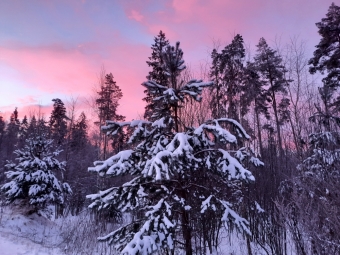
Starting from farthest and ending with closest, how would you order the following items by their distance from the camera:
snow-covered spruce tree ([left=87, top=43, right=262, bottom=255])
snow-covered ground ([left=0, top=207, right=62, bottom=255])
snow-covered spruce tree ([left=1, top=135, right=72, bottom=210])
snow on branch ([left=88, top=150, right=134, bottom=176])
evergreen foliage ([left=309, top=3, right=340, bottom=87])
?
evergreen foliage ([left=309, top=3, right=340, bottom=87]) → snow-covered spruce tree ([left=1, top=135, right=72, bottom=210]) → snow-covered ground ([left=0, top=207, right=62, bottom=255]) → snow on branch ([left=88, top=150, right=134, bottom=176]) → snow-covered spruce tree ([left=87, top=43, right=262, bottom=255])

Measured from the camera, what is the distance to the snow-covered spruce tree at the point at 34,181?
11656 mm

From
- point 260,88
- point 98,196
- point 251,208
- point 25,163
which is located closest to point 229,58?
point 260,88

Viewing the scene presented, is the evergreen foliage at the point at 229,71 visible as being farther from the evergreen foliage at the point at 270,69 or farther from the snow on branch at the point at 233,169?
the snow on branch at the point at 233,169

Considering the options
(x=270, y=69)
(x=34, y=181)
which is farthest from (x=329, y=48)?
(x=34, y=181)

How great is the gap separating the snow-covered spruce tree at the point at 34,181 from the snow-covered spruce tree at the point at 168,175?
8.09 metres

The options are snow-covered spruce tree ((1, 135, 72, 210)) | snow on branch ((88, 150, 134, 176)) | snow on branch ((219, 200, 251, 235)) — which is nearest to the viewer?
→ snow on branch ((219, 200, 251, 235))

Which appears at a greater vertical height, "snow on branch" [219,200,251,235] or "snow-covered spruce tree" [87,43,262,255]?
"snow-covered spruce tree" [87,43,262,255]

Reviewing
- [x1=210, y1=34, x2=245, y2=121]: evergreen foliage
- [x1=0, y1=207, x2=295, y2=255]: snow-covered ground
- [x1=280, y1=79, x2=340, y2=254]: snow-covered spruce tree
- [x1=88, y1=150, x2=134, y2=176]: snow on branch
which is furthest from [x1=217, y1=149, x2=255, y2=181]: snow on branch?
[x1=210, y1=34, x2=245, y2=121]: evergreen foliage

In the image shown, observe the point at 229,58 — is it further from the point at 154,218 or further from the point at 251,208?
the point at 154,218

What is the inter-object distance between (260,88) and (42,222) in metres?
22.5

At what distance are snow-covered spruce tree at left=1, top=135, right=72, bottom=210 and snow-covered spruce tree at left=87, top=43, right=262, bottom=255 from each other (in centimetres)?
809

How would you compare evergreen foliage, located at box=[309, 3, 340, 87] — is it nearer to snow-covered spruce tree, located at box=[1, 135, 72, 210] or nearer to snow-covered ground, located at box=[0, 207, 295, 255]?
snow-covered ground, located at box=[0, 207, 295, 255]

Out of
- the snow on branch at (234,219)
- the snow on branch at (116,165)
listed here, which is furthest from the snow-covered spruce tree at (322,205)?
the snow on branch at (116,165)

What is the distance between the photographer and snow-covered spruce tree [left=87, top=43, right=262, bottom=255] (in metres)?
4.52
